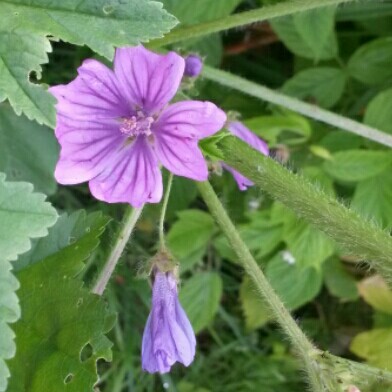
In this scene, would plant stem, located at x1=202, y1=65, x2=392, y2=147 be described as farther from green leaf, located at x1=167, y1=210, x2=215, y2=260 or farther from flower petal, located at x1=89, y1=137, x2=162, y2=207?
green leaf, located at x1=167, y1=210, x2=215, y2=260

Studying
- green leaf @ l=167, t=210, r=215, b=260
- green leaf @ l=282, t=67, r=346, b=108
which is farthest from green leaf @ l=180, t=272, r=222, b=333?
green leaf @ l=282, t=67, r=346, b=108

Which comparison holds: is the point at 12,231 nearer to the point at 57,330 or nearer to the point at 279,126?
the point at 57,330

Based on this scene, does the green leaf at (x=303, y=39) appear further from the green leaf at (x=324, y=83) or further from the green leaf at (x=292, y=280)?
the green leaf at (x=292, y=280)

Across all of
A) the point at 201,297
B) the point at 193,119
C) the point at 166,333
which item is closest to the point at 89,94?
the point at 193,119

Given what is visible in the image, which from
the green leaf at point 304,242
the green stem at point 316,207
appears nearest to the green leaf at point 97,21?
the green stem at point 316,207

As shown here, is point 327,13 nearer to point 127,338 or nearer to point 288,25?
point 288,25
